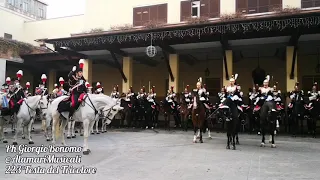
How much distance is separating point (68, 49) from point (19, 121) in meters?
10.3

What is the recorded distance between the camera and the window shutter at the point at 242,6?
712 inches

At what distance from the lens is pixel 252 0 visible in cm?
1797

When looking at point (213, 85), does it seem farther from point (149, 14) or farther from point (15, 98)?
point (15, 98)

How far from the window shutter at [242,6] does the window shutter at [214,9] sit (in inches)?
47.5

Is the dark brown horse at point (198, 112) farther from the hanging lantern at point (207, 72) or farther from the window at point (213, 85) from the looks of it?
the window at point (213, 85)

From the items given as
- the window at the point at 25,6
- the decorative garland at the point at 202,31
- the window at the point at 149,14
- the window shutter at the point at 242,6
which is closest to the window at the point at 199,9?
the window shutter at the point at 242,6

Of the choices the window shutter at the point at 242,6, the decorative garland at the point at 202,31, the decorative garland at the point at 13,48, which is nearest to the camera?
the decorative garland at the point at 202,31

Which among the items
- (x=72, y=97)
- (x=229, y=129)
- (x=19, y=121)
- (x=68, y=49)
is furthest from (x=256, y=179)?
(x=68, y=49)

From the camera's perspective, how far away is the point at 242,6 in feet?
59.8

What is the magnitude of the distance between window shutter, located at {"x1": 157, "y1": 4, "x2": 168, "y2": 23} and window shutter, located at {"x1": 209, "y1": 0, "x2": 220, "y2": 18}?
3.14 meters

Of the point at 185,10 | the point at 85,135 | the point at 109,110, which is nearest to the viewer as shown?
the point at 85,135

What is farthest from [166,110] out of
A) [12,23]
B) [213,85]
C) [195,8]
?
[12,23]

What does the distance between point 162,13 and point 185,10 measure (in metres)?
1.71

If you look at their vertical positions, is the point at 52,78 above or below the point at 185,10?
below
